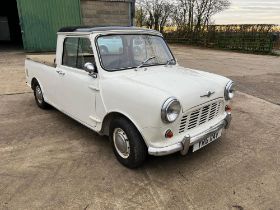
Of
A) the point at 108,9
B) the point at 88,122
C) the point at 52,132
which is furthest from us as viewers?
the point at 108,9

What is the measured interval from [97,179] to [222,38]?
1954 centimetres

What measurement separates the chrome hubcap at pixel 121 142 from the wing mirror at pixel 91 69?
32.3 inches

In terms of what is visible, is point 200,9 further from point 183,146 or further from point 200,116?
point 183,146

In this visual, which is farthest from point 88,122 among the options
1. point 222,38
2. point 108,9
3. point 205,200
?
point 222,38

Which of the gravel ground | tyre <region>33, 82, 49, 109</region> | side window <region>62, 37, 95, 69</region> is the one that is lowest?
the gravel ground

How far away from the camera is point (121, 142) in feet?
11.0

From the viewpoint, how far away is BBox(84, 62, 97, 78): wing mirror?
3.51 meters

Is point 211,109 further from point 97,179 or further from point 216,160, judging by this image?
point 97,179

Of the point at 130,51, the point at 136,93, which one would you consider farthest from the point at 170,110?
the point at 130,51

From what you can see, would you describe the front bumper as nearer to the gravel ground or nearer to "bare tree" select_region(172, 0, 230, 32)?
the gravel ground

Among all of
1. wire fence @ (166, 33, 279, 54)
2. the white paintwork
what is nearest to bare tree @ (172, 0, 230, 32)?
wire fence @ (166, 33, 279, 54)

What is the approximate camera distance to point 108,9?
14.5 m

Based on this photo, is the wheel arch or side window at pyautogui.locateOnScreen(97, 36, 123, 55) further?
side window at pyautogui.locateOnScreen(97, 36, 123, 55)

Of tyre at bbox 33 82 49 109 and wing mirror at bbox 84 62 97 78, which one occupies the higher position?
wing mirror at bbox 84 62 97 78
